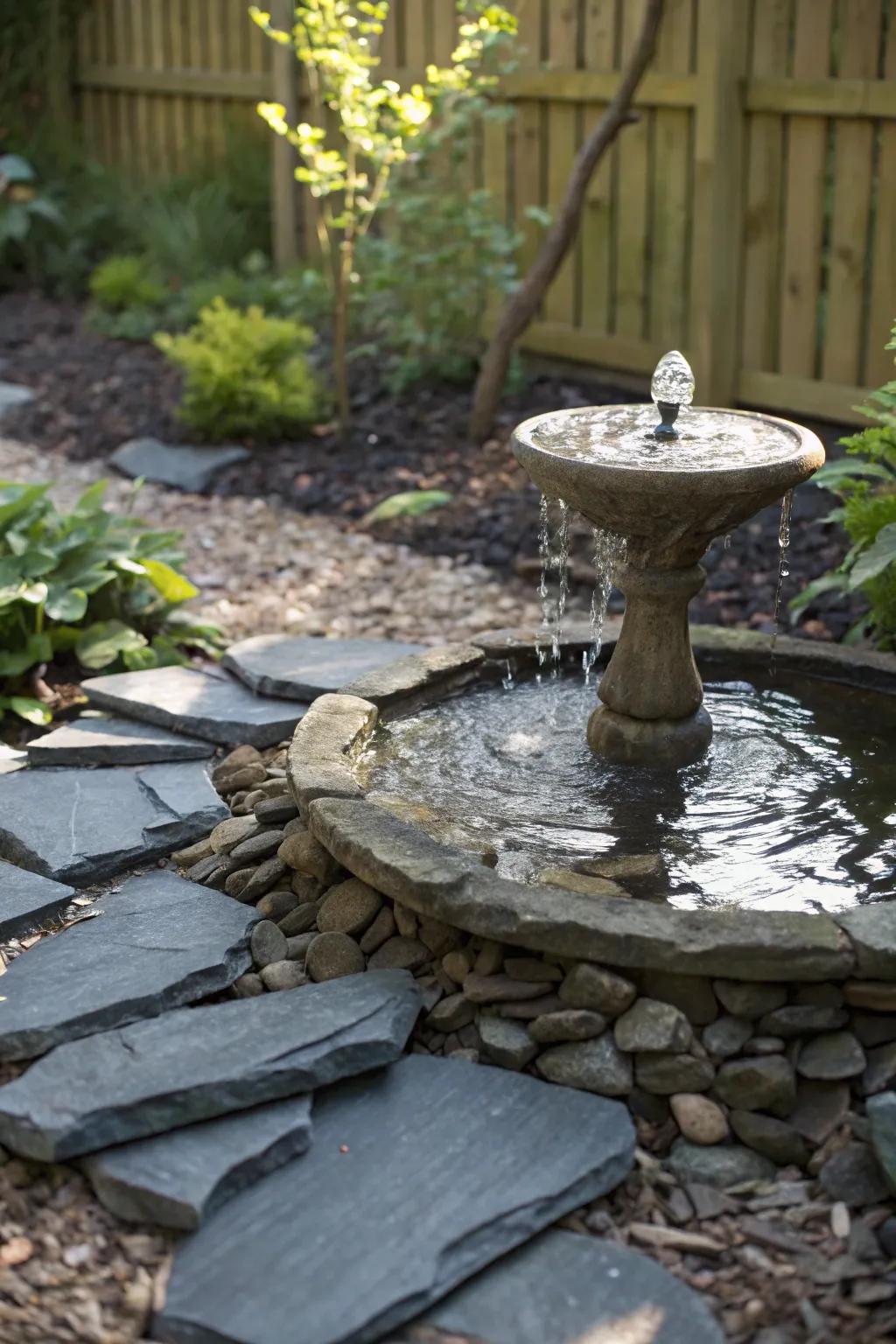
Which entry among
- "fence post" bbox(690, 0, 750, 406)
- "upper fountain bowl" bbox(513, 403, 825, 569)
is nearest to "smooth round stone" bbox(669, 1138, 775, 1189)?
"upper fountain bowl" bbox(513, 403, 825, 569)

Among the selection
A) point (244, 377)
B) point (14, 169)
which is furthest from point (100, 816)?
point (14, 169)

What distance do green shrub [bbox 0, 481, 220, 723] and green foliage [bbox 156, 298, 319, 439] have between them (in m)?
2.15

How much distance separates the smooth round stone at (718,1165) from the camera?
2.77 m

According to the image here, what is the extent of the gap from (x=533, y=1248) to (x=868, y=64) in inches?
198

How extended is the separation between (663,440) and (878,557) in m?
0.75

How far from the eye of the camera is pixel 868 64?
597 centimetres

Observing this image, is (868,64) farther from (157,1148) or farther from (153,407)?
(157,1148)

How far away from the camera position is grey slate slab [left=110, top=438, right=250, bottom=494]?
287 inches

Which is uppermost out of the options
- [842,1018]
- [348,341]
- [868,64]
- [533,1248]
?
[868,64]

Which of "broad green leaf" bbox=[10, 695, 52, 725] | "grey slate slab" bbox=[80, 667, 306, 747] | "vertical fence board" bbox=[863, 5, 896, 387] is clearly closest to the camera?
"grey slate slab" bbox=[80, 667, 306, 747]

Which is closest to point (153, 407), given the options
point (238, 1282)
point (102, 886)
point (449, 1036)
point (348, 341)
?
point (348, 341)

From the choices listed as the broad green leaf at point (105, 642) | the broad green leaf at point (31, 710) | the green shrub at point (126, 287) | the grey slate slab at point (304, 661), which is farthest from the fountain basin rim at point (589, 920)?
the green shrub at point (126, 287)

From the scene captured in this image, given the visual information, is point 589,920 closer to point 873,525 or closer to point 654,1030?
point 654,1030

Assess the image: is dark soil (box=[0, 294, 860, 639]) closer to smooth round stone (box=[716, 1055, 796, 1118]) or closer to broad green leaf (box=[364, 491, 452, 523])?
broad green leaf (box=[364, 491, 452, 523])
